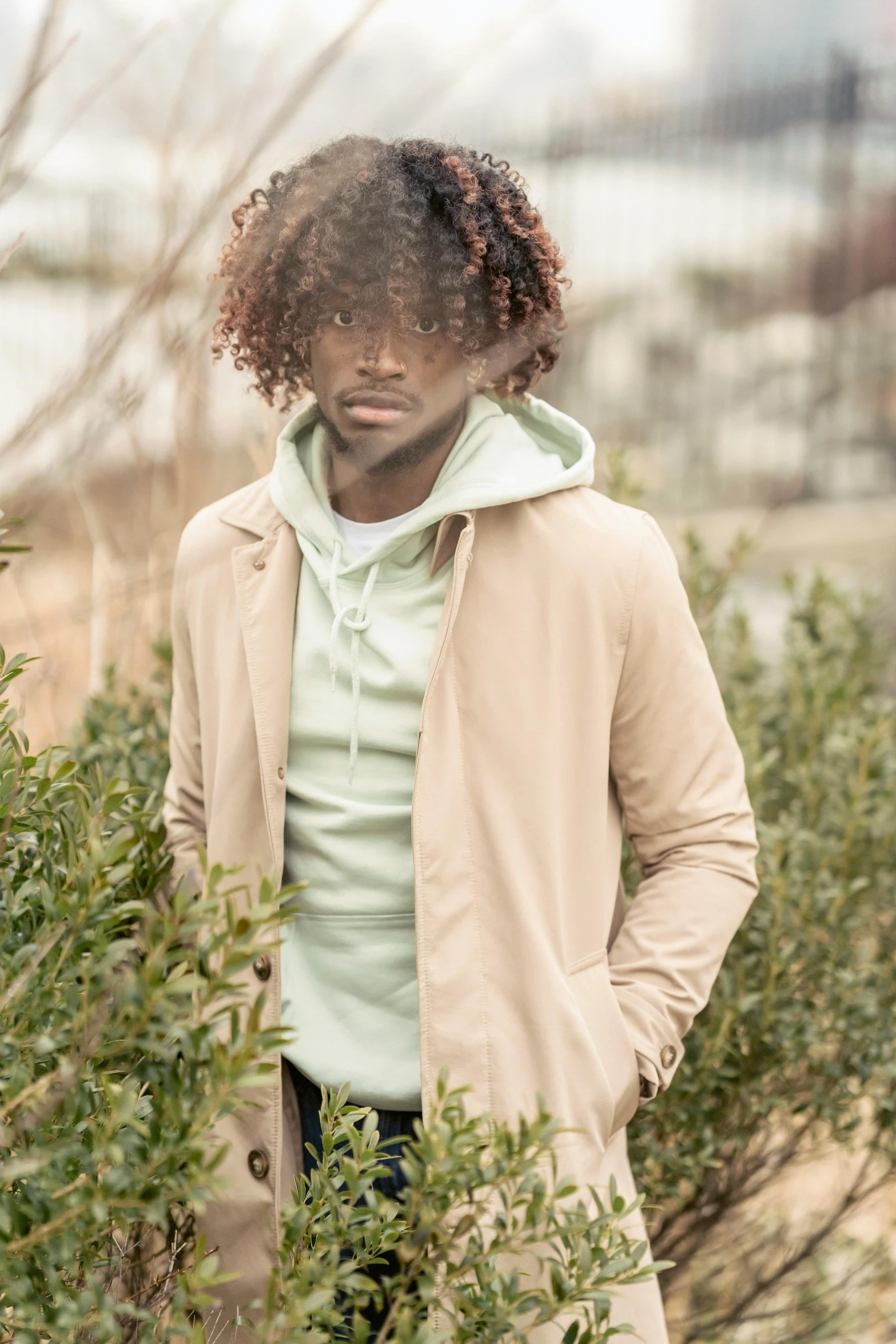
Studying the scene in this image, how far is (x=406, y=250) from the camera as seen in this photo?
5.61 feet

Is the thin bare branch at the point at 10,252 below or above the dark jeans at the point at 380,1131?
above

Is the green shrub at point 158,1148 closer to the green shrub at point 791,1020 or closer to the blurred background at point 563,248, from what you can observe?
the blurred background at point 563,248

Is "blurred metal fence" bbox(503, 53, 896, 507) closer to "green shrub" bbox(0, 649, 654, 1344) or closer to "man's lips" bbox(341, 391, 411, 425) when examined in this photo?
"man's lips" bbox(341, 391, 411, 425)

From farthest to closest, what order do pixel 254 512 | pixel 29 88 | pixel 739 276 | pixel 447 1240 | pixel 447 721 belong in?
1. pixel 739 276
2. pixel 254 512
3. pixel 447 721
4. pixel 447 1240
5. pixel 29 88

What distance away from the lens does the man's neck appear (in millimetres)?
1793

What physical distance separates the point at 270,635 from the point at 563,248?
83cm

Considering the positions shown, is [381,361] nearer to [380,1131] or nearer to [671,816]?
[671,816]

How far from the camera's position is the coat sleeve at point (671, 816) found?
71.0 inches

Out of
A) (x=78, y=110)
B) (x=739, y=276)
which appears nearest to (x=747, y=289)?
(x=739, y=276)

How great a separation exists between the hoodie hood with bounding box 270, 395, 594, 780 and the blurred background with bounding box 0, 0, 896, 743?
0.25 m

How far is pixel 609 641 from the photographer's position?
1763mm

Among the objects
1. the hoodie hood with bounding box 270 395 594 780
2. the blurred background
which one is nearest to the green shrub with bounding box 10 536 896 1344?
the blurred background

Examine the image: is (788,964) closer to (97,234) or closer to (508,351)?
(508,351)

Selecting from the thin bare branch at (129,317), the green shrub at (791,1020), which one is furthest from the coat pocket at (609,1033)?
the thin bare branch at (129,317)
